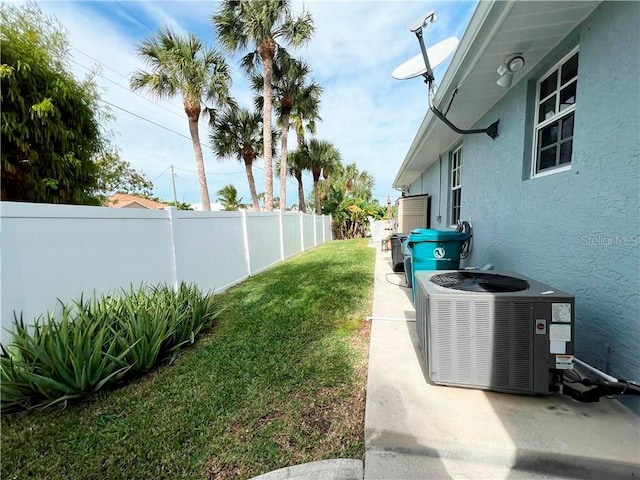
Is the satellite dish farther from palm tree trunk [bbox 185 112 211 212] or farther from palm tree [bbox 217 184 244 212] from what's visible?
palm tree [bbox 217 184 244 212]

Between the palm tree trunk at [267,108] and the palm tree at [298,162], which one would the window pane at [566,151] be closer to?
the palm tree trunk at [267,108]

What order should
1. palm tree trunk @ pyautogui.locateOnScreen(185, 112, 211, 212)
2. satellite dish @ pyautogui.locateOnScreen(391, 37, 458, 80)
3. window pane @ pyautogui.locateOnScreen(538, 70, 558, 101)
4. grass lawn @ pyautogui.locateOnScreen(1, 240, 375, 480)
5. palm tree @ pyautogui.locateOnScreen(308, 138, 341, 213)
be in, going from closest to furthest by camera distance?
grass lawn @ pyautogui.locateOnScreen(1, 240, 375, 480)
window pane @ pyautogui.locateOnScreen(538, 70, 558, 101)
satellite dish @ pyautogui.locateOnScreen(391, 37, 458, 80)
palm tree trunk @ pyautogui.locateOnScreen(185, 112, 211, 212)
palm tree @ pyautogui.locateOnScreen(308, 138, 341, 213)

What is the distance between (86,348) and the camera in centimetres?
239

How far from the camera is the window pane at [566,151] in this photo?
2664mm

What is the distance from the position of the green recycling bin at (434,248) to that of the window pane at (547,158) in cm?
131

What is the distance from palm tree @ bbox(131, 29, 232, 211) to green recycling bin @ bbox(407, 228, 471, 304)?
10.7 metres

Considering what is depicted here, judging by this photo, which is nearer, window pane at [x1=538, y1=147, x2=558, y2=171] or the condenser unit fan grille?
the condenser unit fan grille

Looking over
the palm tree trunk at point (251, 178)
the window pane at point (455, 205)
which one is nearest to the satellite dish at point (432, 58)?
the window pane at point (455, 205)

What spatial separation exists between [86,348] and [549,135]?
207 inches

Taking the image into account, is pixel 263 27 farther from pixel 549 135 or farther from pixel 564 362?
pixel 564 362

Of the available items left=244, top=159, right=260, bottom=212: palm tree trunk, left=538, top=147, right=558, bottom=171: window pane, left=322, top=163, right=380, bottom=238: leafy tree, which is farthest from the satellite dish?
left=322, top=163, right=380, bottom=238: leafy tree

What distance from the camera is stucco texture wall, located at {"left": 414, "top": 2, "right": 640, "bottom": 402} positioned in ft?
6.15

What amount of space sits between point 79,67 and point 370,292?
9320mm

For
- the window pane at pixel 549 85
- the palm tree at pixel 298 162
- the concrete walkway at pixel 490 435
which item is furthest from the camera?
the palm tree at pixel 298 162
